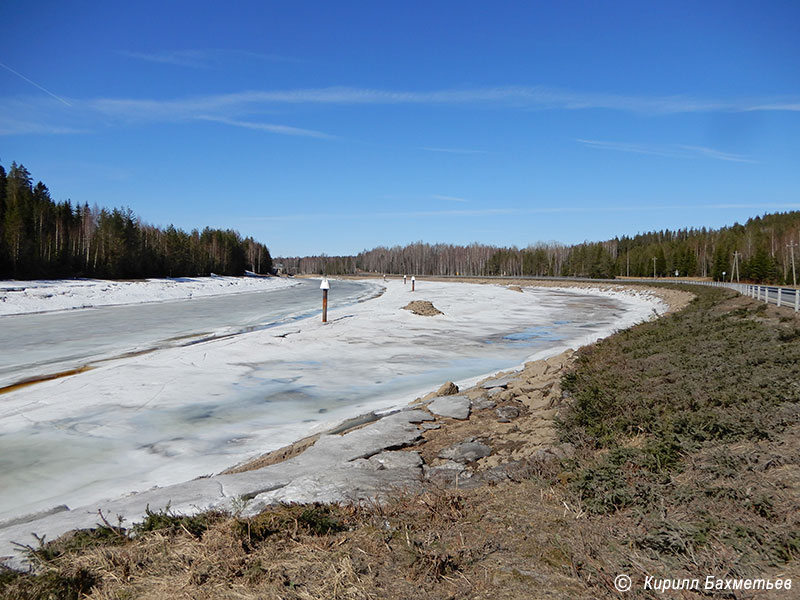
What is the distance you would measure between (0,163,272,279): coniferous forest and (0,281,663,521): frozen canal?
4222 cm


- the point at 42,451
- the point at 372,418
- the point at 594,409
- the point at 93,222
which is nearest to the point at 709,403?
the point at 594,409

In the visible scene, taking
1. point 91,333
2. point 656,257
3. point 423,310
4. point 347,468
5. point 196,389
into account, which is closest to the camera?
point 347,468

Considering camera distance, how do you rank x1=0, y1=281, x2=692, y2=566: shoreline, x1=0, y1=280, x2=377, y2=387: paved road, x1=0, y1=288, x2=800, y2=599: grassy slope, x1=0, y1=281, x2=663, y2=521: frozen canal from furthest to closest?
x1=0, y1=280, x2=377, y2=387: paved road
x1=0, y1=281, x2=663, y2=521: frozen canal
x1=0, y1=281, x2=692, y2=566: shoreline
x1=0, y1=288, x2=800, y2=599: grassy slope

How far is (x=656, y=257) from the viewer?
114 metres

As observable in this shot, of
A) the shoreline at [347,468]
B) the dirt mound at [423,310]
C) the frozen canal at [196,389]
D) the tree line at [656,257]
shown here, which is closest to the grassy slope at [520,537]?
the shoreline at [347,468]

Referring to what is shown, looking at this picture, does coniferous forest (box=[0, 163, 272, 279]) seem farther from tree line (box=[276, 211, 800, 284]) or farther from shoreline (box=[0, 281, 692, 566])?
tree line (box=[276, 211, 800, 284])

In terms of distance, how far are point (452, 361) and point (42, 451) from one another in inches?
374

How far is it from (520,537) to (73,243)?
82317mm

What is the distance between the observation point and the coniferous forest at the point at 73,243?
2159 inches

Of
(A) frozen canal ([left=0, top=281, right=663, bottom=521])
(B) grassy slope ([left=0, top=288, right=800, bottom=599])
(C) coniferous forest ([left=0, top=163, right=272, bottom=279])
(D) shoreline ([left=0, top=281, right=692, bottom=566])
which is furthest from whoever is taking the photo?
(C) coniferous forest ([left=0, top=163, right=272, bottom=279])

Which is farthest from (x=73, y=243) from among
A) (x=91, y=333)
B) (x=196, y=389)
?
(x=196, y=389)

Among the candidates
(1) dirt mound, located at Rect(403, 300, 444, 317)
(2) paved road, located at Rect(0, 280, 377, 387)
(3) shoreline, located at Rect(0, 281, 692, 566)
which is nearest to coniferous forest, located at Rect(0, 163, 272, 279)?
(2) paved road, located at Rect(0, 280, 377, 387)

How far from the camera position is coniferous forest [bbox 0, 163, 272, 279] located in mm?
54844

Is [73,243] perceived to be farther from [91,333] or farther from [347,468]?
[347,468]
